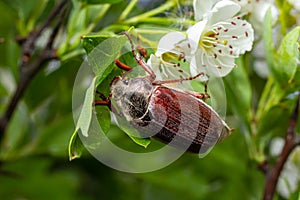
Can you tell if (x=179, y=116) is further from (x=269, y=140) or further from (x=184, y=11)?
(x=269, y=140)

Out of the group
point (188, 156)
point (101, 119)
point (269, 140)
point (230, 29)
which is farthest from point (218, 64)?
A: point (188, 156)

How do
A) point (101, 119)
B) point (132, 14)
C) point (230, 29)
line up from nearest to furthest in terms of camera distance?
point (101, 119)
point (230, 29)
point (132, 14)

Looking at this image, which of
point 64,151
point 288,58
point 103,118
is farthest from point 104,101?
point 64,151

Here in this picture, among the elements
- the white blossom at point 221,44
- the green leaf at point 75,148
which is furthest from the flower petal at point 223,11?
the green leaf at point 75,148

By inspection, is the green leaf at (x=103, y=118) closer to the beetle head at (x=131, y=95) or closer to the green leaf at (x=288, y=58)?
the beetle head at (x=131, y=95)

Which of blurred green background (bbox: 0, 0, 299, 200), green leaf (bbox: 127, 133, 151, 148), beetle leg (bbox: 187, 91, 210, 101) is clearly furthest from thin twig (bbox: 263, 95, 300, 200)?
Result: green leaf (bbox: 127, 133, 151, 148)

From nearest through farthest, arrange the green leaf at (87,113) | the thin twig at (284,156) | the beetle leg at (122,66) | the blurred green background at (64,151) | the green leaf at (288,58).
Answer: the green leaf at (87,113) < the beetle leg at (122,66) < the green leaf at (288,58) < the thin twig at (284,156) < the blurred green background at (64,151)
